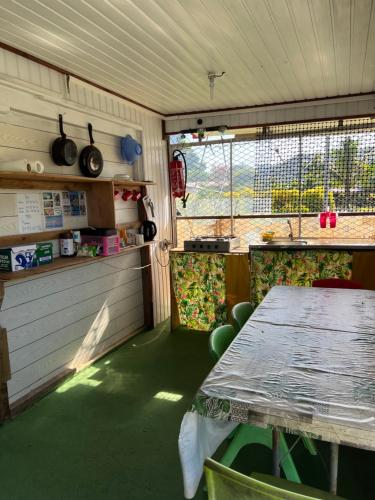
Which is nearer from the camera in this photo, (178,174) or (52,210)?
(52,210)

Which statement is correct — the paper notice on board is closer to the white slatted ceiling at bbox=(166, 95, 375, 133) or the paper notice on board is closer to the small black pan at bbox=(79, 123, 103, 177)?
the small black pan at bbox=(79, 123, 103, 177)

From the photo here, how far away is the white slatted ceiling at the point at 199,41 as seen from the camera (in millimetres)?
1859

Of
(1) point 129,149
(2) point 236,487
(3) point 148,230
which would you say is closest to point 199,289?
(3) point 148,230

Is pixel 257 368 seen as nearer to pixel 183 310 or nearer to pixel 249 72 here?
pixel 249 72

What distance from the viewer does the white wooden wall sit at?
2488mm

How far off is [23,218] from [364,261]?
2.86 m

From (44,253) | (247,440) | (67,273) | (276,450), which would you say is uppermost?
(44,253)

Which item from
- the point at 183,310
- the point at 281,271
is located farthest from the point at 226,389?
the point at 183,310

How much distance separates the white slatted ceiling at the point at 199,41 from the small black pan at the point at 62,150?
39 cm

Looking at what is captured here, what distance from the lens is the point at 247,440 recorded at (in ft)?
5.62

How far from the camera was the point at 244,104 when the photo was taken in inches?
153

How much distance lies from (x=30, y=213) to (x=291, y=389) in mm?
2150

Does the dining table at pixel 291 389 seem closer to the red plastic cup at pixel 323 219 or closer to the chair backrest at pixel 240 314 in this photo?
the chair backrest at pixel 240 314

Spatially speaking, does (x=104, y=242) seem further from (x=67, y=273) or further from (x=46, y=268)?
(x=46, y=268)
